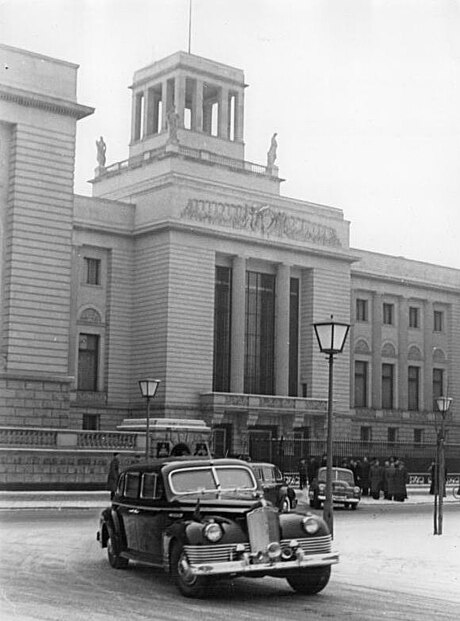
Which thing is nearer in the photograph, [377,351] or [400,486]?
[400,486]

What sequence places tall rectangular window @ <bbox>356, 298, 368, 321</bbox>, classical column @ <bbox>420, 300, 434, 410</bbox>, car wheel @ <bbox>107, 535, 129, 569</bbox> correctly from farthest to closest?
classical column @ <bbox>420, 300, 434, 410</bbox> < tall rectangular window @ <bbox>356, 298, 368, 321</bbox> < car wheel @ <bbox>107, 535, 129, 569</bbox>

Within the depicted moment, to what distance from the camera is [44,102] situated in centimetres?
4084

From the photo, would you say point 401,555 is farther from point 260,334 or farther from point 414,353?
point 414,353

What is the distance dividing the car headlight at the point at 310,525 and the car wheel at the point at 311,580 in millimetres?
419

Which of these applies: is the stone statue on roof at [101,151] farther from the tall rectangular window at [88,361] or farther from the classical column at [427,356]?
the classical column at [427,356]

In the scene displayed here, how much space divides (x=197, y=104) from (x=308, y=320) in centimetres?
1490

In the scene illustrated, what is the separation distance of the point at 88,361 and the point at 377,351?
20889mm

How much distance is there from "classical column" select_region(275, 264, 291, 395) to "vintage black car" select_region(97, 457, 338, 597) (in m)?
43.1

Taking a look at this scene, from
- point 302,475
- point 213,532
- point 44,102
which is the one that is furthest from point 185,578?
point 44,102

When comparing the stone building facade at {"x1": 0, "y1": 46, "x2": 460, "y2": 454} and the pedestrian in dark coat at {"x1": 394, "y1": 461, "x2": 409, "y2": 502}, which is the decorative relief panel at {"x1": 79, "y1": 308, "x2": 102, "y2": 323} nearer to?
the stone building facade at {"x1": 0, "y1": 46, "x2": 460, "y2": 454}

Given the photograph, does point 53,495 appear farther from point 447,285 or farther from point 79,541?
point 447,285

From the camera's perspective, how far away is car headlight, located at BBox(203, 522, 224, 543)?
11.3 meters

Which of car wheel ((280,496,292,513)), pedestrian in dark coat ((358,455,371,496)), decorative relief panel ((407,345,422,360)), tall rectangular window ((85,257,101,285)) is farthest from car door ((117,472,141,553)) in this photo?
decorative relief panel ((407,345,422,360))

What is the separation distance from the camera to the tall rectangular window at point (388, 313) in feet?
220
